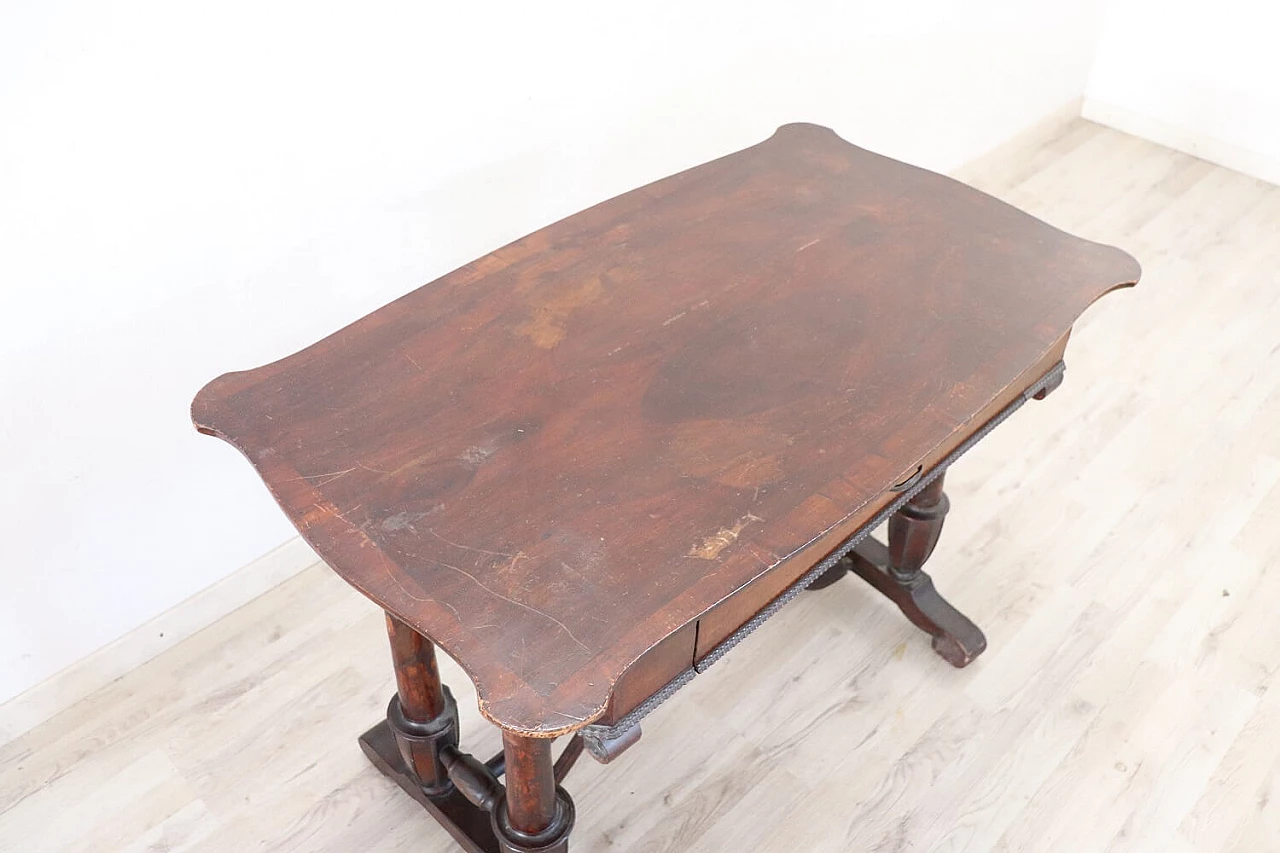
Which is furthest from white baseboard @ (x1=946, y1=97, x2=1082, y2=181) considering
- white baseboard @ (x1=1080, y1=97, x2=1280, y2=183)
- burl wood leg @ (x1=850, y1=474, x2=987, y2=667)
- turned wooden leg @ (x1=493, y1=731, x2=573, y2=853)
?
turned wooden leg @ (x1=493, y1=731, x2=573, y2=853)

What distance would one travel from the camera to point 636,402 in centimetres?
140

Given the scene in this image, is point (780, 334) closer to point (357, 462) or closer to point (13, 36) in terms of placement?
point (357, 462)

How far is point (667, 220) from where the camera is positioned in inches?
67.6

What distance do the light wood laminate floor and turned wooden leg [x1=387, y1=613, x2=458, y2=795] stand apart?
0.49ft

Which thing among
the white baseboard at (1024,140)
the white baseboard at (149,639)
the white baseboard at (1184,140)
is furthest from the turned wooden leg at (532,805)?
the white baseboard at (1184,140)

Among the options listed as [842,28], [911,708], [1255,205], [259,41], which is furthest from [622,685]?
[1255,205]

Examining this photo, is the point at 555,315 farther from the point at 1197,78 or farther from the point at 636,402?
the point at 1197,78

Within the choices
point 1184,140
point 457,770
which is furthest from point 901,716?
point 1184,140

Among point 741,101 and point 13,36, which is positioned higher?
point 13,36

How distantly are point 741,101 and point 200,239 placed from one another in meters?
1.26

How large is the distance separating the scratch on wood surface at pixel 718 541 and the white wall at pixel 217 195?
0.98 m

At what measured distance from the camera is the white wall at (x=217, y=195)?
1588mm

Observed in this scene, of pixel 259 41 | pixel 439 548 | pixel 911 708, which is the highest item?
pixel 259 41

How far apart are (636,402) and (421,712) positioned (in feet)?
1.87
